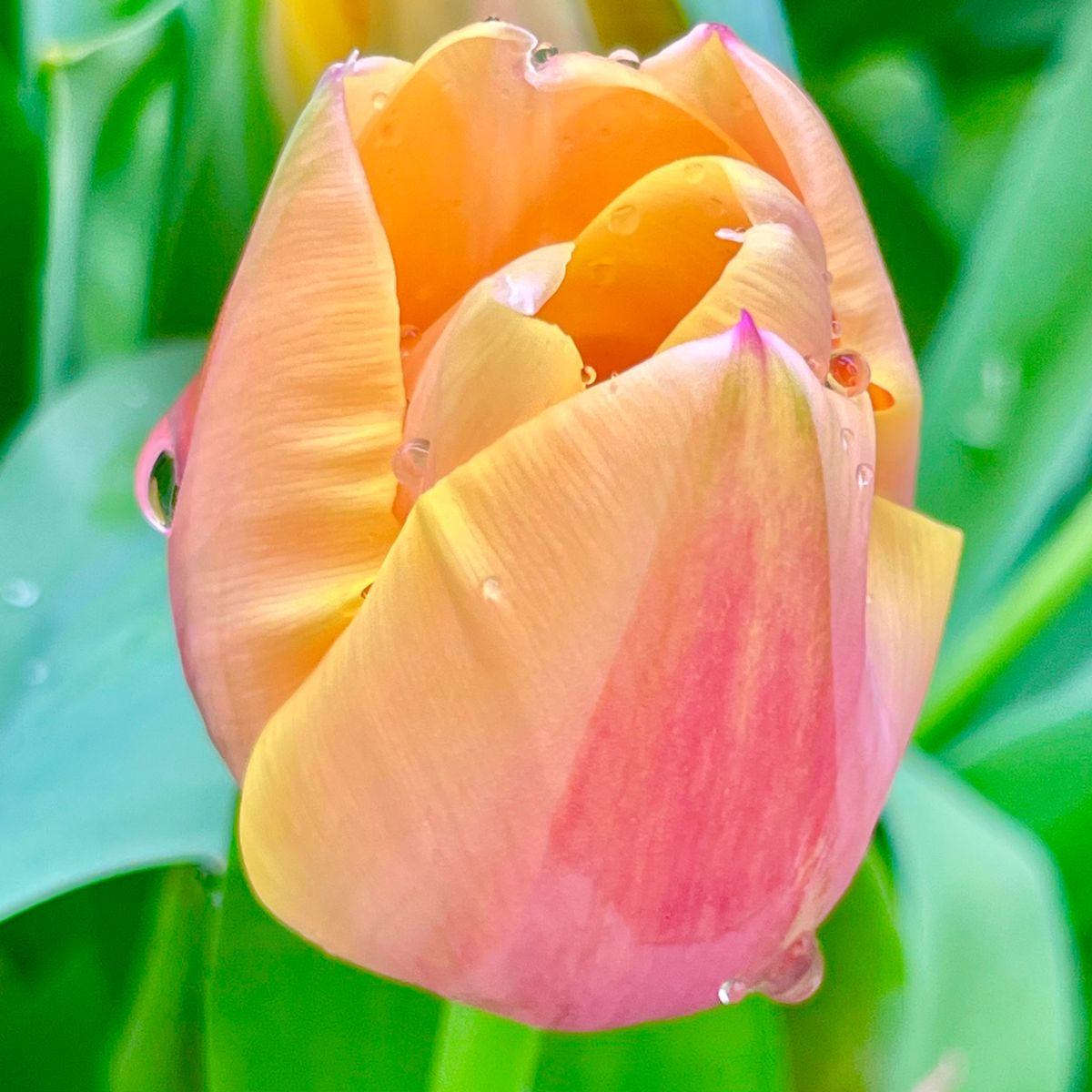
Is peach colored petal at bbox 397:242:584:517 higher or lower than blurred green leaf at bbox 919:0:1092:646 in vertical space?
higher

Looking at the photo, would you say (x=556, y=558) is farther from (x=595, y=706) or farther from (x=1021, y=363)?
(x=1021, y=363)

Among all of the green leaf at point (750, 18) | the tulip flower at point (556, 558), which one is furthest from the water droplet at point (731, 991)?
the green leaf at point (750, 18)

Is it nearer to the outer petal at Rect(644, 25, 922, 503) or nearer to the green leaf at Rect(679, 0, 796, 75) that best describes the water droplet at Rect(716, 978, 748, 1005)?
the outer petal at Rect(644, 25, 922, 503)

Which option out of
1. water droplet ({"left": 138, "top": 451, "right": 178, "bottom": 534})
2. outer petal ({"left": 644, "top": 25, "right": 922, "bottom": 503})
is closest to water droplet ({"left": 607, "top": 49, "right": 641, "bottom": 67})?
outer petal ({"left": 644, "top": 25, "right": 922, "bottom": 503})

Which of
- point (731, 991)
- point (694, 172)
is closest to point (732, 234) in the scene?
point (694, 172)

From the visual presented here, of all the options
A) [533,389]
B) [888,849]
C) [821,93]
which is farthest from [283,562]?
[821,93]

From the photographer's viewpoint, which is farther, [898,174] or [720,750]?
[898,174]

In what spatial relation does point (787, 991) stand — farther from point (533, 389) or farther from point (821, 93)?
point (821, 93)
